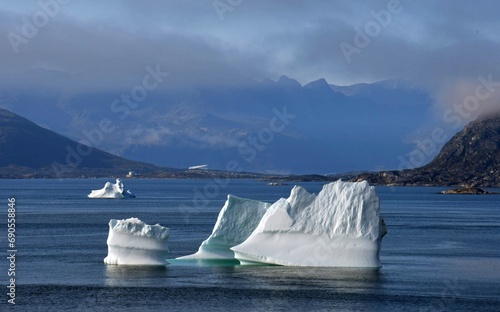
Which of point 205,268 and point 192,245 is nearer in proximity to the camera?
point 205,268

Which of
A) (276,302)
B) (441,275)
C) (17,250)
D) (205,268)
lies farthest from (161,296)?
(17,250)

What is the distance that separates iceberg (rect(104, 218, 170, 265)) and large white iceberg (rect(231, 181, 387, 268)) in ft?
13.2

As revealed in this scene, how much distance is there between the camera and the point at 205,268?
48750mm

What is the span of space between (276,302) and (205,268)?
1090 cm

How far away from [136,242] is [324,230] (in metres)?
9.66

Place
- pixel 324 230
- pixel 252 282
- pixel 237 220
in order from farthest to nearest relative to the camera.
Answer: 1. pixel 237 220
2. pixel 324 230
3. pixel 252 282

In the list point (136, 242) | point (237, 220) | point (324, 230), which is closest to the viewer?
point (324, 230)

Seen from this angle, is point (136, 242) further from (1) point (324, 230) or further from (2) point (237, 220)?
(1) point (324, 230)

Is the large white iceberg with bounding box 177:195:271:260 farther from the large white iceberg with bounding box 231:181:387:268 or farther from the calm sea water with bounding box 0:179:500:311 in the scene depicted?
the large white iceberg with bounding box 231:181:387:268

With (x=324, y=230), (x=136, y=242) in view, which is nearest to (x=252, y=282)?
(x=324, y=230)

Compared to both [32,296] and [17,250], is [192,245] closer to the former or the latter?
[17,250]

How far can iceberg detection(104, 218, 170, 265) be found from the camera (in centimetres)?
4594

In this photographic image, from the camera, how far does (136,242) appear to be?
4744 cm

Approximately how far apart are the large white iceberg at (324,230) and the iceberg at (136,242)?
401 cm
